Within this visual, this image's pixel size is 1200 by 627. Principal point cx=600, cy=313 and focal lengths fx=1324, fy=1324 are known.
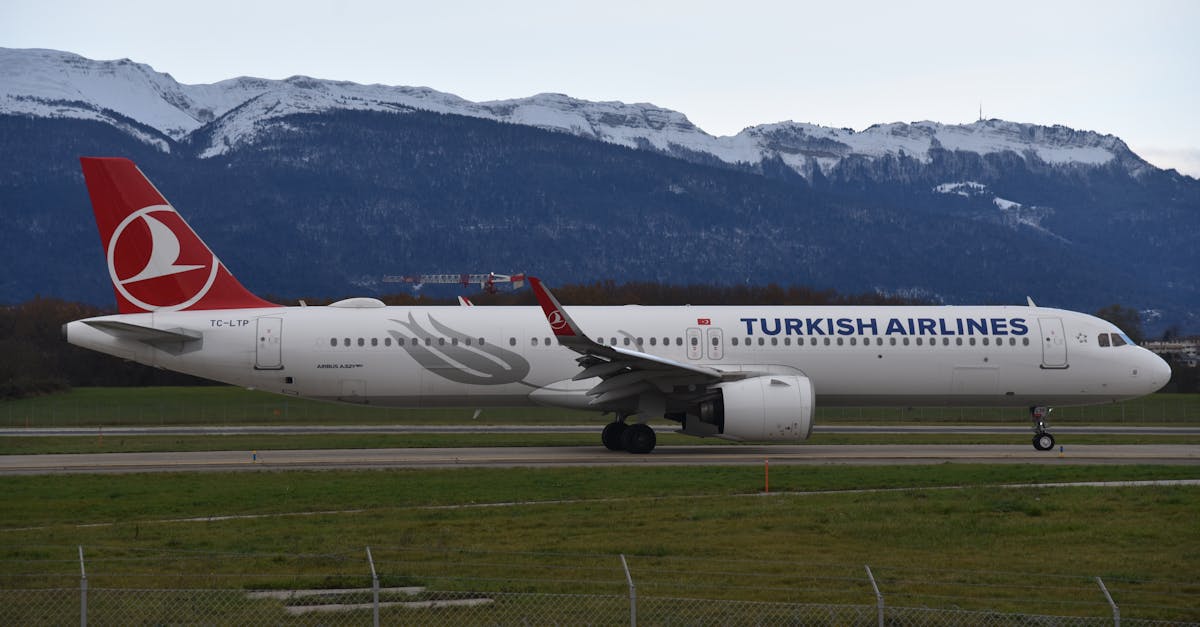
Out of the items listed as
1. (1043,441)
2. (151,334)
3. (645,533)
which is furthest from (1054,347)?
(151,334)

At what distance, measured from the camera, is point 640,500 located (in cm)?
2270

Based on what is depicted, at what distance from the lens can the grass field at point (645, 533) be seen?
15.2m

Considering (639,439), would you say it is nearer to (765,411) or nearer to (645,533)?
(765,411)

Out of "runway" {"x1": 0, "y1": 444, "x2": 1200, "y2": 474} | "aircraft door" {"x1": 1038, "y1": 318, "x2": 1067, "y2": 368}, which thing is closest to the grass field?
"runway" {"x1": 0, "y1": 444, "x2": 1200, "y2": 474}

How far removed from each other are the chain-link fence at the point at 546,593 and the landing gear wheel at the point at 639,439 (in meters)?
15.6

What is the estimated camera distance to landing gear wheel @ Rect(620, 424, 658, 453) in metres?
32.6

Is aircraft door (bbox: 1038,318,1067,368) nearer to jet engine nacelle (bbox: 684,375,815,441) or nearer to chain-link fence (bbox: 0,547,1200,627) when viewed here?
jet engine nacelle (bbox: 684,375,815,441)

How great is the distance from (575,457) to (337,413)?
64.4ft

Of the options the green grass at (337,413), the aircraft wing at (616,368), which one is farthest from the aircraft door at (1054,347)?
the green grass at (337,413)

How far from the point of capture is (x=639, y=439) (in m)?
32.6

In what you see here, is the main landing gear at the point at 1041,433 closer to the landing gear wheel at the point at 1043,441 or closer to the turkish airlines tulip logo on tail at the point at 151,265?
the landing gear wheel at the point at 1043,441

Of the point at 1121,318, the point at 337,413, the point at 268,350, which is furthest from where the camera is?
the point at 1121,318

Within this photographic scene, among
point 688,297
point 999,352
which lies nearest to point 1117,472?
point 999,352

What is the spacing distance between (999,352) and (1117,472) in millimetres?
7606
